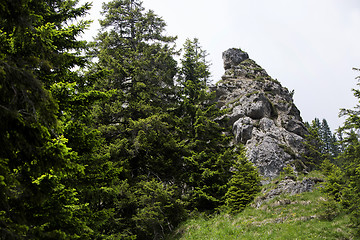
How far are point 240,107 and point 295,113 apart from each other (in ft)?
27.0

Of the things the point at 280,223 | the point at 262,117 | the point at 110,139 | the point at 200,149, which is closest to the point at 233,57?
the point at 262,117

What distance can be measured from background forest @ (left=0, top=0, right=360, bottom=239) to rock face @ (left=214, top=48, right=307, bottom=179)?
350cm

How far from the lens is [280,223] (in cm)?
1431

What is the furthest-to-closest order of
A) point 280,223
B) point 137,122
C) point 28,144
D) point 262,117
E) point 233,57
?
point 233,57
point 262,117
point 137,122
point 280,223
point 28,144

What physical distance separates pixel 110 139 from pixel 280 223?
44.6ft

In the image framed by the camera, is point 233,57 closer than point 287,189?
No

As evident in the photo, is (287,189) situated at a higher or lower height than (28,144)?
lower

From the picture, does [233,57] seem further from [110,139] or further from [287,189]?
[110,139]

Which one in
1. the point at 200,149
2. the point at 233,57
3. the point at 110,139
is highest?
the point at 233,57

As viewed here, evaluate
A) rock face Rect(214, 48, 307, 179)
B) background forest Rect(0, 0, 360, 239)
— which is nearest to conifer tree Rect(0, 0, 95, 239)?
background forest Rect(0, 0, 360, 239)

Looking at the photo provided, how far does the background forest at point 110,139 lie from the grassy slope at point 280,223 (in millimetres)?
965

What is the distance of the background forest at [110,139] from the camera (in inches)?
190

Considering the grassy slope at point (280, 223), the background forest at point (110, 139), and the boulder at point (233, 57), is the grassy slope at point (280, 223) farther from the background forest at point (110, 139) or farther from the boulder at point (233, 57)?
the boulder at point (233, 57)

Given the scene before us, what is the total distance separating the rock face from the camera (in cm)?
2448
